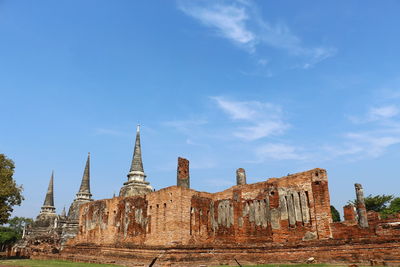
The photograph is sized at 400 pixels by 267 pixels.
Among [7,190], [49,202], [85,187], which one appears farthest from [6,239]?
[7,190]

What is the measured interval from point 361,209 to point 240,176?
26.5 ft

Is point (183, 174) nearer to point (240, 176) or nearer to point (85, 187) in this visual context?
point (240, 176)

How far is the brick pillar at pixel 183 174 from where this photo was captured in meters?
20.9

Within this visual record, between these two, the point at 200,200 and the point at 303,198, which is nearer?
the point at 303,198

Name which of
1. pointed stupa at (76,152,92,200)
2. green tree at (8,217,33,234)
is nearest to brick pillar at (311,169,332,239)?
pointed stupa at (76,152,92,200)

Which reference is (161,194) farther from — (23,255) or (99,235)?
(23,255)

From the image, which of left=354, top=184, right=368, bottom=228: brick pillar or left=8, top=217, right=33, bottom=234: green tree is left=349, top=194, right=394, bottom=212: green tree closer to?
left=354, top=184, right=368, bottom=228: brick pillar

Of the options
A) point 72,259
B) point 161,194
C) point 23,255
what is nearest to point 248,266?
point 161,194

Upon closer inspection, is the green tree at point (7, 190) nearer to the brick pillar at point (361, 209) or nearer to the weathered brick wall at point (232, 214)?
the weathered brick wall at point (232, 214)

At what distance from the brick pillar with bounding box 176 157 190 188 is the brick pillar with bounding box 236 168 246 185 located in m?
3.11

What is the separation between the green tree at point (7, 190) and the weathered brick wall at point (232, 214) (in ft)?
34.5

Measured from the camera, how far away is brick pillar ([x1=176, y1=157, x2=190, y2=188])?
2089cm

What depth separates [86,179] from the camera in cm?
4062

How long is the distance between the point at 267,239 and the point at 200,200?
460 cm
